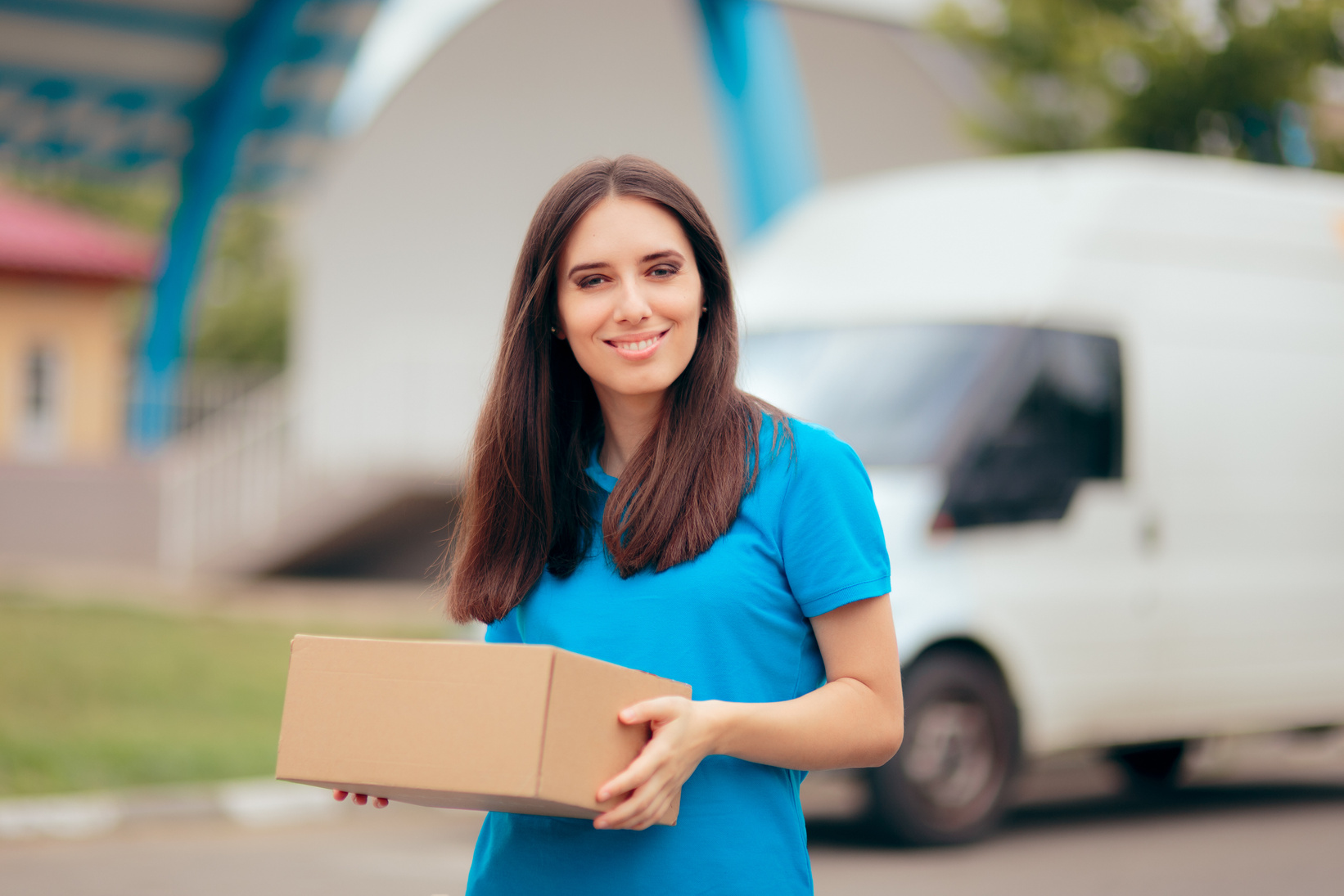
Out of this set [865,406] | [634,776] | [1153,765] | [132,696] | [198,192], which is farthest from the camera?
[198,192]

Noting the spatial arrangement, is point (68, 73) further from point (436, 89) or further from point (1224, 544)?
point (1224, 544)

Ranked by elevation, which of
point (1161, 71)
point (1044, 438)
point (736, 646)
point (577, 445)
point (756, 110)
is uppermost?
point (756, 110)

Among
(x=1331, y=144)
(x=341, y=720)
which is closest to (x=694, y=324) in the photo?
(x=341, y=720)

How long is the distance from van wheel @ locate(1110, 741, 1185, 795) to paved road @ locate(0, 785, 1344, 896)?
82 cm

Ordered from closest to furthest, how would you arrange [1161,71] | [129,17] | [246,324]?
1. [1161,71]
2. [129,17]
3. [246,324]

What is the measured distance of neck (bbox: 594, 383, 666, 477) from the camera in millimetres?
2197

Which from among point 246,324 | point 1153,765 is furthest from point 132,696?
point 246,324

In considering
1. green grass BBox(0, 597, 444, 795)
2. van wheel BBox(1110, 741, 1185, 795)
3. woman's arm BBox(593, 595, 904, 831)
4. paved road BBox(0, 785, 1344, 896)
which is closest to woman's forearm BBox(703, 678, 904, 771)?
woman's arm BBox(593, 595, 904, 831)

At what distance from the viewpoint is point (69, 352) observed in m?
23.2

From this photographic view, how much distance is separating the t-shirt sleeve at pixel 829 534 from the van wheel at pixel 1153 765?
23.8 feet

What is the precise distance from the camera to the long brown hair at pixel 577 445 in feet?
6.64

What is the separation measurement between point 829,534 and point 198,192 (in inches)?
781

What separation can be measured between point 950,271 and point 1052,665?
73.8 inches

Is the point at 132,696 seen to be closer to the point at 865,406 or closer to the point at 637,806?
the point at 865,406
